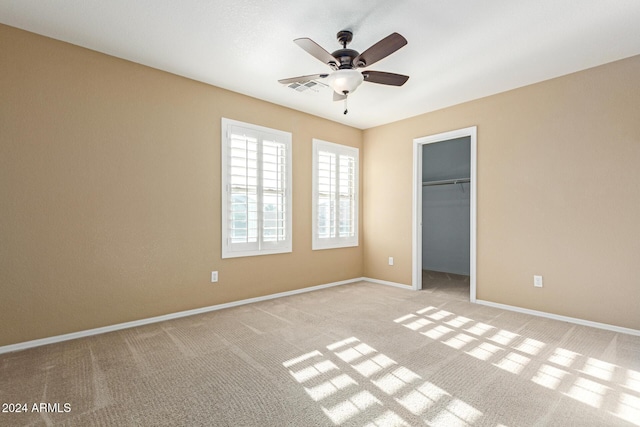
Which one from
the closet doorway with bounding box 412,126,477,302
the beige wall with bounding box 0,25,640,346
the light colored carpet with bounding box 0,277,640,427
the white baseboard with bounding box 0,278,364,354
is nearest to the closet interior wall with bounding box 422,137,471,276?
the closet doorway with bounding box 412,126,477,302

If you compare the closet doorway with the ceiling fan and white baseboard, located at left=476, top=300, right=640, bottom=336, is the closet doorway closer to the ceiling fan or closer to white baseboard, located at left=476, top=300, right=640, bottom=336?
white baseboard, located at left=476, top=300, right=640, bottom=336

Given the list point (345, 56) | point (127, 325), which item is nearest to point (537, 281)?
point (345, 56)

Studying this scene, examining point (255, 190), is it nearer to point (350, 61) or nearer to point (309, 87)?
point (309, 87)

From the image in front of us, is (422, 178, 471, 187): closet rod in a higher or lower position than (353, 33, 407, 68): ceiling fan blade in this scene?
lower

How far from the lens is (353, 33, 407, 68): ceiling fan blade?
2236 mm

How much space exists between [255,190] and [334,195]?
154cm

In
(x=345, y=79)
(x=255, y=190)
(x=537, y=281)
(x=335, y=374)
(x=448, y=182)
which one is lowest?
(x=335, y=374)

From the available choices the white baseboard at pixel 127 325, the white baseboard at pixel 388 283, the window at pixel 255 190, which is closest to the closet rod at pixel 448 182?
the white baseboard at pixel 388 283

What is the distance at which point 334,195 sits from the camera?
5.26 m

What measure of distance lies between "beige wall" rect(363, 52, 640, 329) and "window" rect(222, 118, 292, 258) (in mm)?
2420

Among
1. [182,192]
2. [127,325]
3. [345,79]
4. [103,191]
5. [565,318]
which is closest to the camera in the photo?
[345,79]

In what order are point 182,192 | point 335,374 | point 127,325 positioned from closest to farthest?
point 335,374, point 127,325, point 182,192

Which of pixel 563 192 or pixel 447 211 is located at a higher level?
pixel 563 192

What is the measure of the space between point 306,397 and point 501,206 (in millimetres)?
3397
